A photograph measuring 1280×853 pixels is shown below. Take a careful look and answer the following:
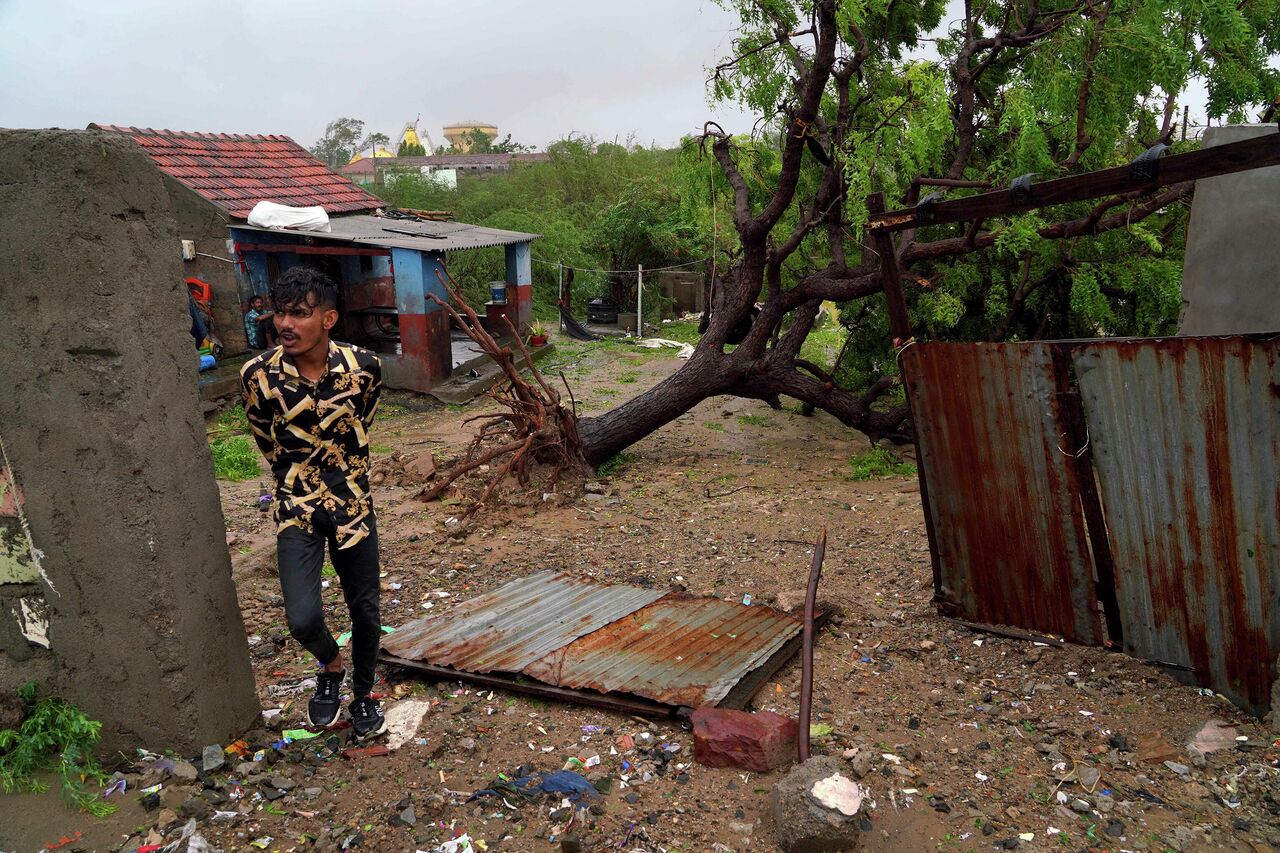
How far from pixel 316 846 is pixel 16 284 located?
1963 millimetres

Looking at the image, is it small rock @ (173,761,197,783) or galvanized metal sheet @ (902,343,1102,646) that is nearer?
small rock @ (173,761,197,783)

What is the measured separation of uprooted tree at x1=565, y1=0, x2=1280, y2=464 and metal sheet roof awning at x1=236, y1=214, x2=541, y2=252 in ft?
15.2

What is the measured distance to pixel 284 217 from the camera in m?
11.7

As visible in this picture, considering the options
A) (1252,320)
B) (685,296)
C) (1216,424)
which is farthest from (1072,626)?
(685,296)

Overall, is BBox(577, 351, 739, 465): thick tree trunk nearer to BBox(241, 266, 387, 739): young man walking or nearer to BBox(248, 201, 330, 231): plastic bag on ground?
BBox(241, 266, 387, 739): young man walking

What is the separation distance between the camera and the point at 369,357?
3.22 metres

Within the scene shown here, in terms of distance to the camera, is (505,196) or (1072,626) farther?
(505,196)

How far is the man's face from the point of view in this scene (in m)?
2.96

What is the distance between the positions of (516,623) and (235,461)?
5.30 meters

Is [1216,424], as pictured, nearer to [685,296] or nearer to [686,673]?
[686,673]

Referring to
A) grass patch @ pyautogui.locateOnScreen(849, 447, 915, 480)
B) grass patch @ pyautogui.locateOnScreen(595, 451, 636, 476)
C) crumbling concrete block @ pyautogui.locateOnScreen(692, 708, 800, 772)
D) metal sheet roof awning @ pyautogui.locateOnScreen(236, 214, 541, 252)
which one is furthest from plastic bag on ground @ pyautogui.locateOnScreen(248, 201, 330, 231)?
crumbling concrete block @ pyautogui.locateOnScreen(692, 708, 800, 772)

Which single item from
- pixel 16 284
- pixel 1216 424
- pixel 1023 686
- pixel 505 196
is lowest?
pixel 1023 686

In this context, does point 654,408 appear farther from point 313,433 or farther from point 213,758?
point 213,758

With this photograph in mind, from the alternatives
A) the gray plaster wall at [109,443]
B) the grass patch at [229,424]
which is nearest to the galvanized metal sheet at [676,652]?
the gray plaster wall at [109,443]
